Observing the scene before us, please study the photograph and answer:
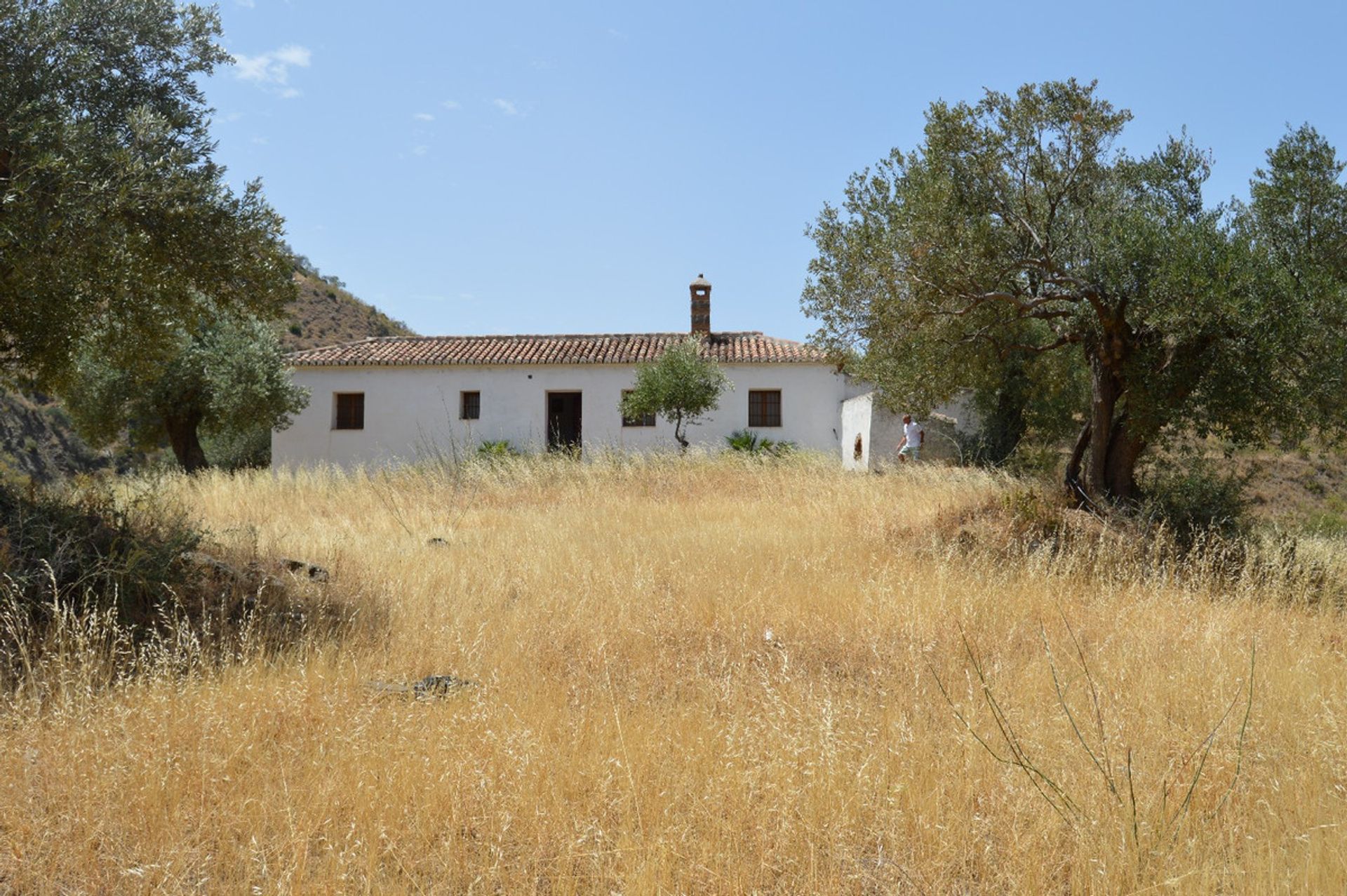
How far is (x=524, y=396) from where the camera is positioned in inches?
1053

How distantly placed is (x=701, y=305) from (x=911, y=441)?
13120 mm

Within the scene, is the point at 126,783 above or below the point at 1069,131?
below

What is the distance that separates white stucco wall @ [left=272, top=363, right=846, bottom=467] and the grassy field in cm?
1906

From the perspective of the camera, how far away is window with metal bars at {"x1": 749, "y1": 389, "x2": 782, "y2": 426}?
85.6 ft

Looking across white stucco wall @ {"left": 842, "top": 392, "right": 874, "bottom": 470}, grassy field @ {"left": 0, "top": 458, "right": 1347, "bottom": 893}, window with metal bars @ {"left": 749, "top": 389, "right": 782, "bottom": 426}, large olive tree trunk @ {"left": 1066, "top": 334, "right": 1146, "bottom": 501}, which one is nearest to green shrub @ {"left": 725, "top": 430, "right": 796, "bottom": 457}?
window with metal bars @ {"left": 749, "top": 389, "right": 782, "bottom": 426}

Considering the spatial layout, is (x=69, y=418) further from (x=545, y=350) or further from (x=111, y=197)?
(x=111, y=197)

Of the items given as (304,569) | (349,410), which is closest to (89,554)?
(304,569)

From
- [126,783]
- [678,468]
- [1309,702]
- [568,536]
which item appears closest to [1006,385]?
[678,468]

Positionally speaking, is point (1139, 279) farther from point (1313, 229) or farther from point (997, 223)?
point (1313, 229)

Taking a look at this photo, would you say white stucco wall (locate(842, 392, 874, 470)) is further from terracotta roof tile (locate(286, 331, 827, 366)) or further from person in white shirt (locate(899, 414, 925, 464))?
terracotta roof tile (locate(286, 331, 827, 366))

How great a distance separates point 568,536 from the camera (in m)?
9.15

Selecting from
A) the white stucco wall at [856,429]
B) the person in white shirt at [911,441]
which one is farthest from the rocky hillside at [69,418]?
the white stucco wall at [856,429]

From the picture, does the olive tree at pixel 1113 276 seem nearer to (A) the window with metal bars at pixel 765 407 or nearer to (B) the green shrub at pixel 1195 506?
(B) the green shrub at pixel 1195 506

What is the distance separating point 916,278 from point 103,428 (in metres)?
21.5
